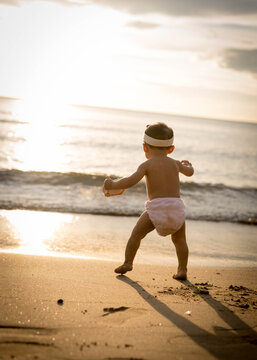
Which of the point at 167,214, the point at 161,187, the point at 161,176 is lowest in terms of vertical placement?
the point at 167,214

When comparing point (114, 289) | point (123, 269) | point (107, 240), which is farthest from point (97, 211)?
point (114, 289)

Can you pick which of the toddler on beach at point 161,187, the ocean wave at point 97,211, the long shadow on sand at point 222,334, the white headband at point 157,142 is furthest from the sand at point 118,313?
the ocean wave at point 97,211

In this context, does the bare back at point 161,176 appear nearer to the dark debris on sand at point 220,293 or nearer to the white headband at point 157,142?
the white headband at point 157,142

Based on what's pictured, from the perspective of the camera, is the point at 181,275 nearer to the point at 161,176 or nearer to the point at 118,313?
the point at 161,176

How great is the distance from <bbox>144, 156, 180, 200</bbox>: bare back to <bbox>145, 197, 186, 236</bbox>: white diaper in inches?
2.9

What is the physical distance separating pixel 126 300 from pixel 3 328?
1.03 m

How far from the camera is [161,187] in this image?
160 inches

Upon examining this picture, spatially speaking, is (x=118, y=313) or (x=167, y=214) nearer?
(x=118, y=313)

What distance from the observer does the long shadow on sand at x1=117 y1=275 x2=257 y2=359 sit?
2506mm

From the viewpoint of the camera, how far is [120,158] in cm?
2322

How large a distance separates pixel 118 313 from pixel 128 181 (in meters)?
1.34

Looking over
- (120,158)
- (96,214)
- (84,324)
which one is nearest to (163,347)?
(84,324)

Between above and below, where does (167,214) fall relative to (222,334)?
above

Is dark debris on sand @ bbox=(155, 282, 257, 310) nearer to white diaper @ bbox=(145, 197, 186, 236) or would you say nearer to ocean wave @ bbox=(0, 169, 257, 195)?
white diaper @ bbox=(145, 197, 186, 236)
